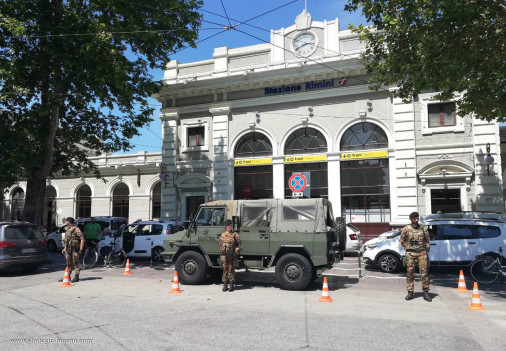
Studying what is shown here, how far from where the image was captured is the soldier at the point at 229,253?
29.5ft

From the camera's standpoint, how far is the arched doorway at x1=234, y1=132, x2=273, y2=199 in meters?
21.8

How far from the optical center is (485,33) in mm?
9539

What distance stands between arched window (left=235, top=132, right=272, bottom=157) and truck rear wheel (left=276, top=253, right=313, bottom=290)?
13039 millimetres

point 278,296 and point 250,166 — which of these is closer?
point 278,296

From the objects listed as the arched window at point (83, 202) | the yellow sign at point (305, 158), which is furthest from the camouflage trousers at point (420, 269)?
the arched window at point (83, 202)

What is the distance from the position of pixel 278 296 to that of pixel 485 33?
815 cm

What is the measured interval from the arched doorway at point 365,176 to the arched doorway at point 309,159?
40.0 inches

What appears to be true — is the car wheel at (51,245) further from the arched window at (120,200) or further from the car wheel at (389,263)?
the car wheel at (389,263)

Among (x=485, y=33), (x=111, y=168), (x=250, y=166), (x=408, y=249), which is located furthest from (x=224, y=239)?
(x=111, y=168)

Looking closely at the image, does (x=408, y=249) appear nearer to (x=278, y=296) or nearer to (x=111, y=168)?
(x=278, y=296)

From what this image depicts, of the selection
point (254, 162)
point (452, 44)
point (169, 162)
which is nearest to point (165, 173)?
point (169, 162)

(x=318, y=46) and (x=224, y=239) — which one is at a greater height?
(x=318, y=46)

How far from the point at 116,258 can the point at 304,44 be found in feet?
48.5

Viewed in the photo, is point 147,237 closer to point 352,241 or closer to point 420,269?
point 352,241
